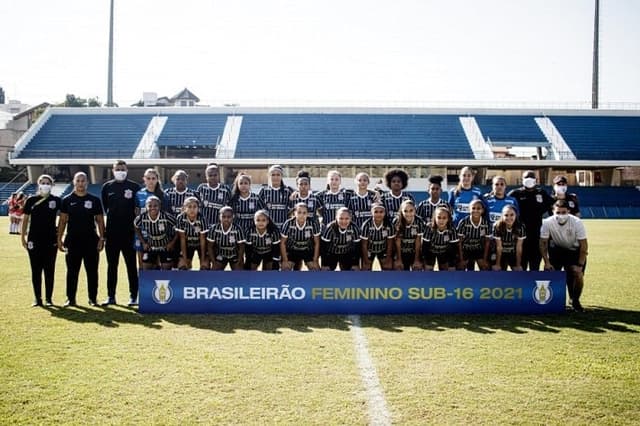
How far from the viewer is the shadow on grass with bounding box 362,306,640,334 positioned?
6.41m

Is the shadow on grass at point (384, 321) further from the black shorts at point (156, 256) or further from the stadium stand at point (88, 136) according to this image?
the stadium stand at point (88, 136)

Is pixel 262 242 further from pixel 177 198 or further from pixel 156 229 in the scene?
pixel 177 198

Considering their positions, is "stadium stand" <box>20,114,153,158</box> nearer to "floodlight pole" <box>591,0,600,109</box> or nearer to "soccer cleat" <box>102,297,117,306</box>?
"soccer cleat" <box>102,297,117,306</box>

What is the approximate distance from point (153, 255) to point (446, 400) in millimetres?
5206

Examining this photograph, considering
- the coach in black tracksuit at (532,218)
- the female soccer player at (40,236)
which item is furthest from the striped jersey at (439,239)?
the female soccer player at (40,236)

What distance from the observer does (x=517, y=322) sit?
22.1 ft

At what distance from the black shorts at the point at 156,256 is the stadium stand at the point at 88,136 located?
32695mm

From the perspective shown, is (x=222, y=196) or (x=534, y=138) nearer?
(x=222, y=196)

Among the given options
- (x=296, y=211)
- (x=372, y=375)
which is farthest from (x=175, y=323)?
(x=372, y=375)

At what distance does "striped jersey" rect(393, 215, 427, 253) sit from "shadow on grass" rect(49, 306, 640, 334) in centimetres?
133

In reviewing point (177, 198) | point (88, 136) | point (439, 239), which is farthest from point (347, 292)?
point (88, 136)

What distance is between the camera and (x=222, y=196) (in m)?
8.70

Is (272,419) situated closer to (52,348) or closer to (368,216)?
(52,348)

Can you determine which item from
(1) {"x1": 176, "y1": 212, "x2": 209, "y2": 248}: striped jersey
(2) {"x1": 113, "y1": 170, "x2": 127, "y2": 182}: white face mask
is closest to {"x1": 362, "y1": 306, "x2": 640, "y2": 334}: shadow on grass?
(1) {"x1": 176, "y1": 212, "x2": 209, "y2": 248}: striped jersey
